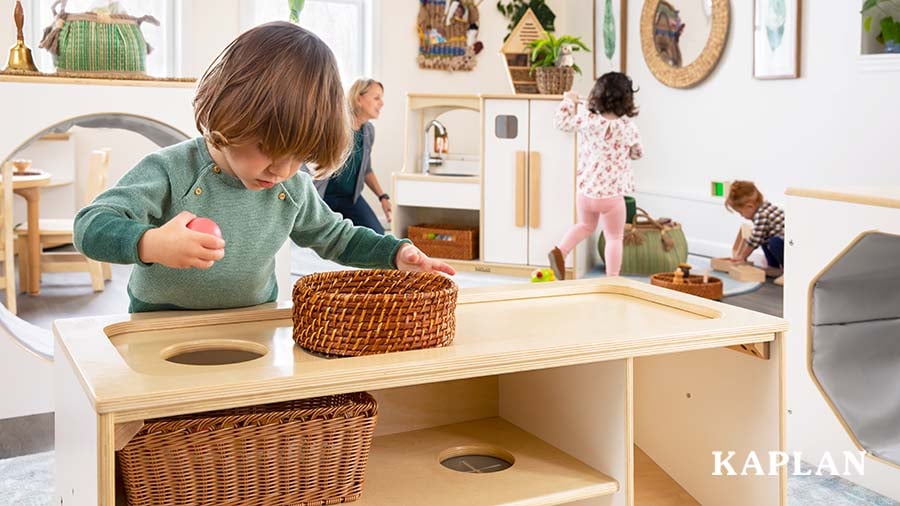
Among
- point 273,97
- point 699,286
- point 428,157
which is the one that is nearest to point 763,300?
point 699,286

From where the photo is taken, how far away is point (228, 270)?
1.60 m

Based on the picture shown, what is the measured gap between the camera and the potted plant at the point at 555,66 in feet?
18.6

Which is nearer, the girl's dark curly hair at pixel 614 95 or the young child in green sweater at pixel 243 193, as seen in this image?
the young child in green sweater at pixel 243 193

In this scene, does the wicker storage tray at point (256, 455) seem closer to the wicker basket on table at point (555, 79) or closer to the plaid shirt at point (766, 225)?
the plaid shirt at point (766, 225)

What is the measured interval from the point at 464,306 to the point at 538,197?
158 inches

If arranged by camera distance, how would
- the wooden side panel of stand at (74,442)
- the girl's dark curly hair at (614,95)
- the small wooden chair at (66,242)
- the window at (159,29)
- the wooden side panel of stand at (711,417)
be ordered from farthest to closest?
the window at (159,29)
the small wooden chair at (66,242)
the girl's dark curly hair at (614,95)
the wooden side panel of stand at (711,417)
the wooden side panel of stand at (74,442)

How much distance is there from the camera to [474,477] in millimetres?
1412

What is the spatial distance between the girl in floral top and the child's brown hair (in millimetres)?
625

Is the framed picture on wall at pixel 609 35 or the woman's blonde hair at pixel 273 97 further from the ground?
the framed picture on wall at pixel 609 35

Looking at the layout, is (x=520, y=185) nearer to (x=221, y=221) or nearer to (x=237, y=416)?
(x=221, y=221)

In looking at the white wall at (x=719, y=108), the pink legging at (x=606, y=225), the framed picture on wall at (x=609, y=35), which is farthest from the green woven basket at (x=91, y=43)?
the framed picture on wall at (x=609, y=35)

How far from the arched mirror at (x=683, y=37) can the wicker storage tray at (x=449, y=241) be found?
185 centimetres

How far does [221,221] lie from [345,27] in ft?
19.6

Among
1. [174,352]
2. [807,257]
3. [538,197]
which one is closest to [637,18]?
[538,197]
